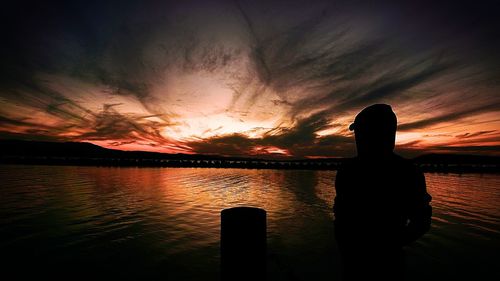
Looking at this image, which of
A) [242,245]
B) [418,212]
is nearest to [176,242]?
[242,245]

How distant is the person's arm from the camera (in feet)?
5.92

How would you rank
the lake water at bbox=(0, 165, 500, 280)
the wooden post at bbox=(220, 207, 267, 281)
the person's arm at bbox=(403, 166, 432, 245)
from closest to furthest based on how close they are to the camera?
the person's arm at bbox=(403, 166, 432, 245) < the wooden post at bbox=(220, 207, 267, 281) < the lake water at bbox=(0, 165, 500, 280)

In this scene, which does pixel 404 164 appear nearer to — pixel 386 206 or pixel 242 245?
pixel 386 206

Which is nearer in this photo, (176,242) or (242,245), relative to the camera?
(242,245)

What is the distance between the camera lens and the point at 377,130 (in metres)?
1.88

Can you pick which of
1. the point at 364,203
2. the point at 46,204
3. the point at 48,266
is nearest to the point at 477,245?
the point at 364,203

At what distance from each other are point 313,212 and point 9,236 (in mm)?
10900

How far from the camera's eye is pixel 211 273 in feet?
17.4

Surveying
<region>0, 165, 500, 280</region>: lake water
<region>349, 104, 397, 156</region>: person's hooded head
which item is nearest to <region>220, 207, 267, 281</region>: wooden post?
<region>349, 104, 397, 156</region>: person's hooded head

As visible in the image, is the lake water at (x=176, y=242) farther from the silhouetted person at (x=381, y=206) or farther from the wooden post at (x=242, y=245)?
the silhouetted person at (x=381, y=206)

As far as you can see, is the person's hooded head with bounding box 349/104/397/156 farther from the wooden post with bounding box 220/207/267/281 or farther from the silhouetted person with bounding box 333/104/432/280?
the wooden post with bounding box 220/207/267/281

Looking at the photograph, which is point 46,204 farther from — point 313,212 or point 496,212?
point 496,212

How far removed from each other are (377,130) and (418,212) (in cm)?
70

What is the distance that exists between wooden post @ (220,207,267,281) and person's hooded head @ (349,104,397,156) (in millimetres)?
1405
